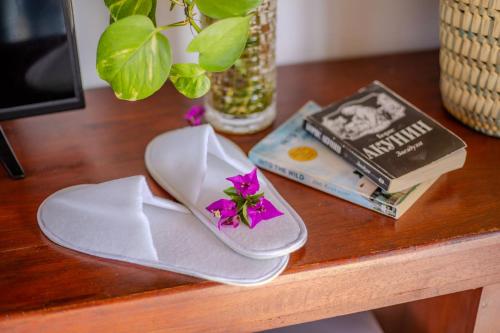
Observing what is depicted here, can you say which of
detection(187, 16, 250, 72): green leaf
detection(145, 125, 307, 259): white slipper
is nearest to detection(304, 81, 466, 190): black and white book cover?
detection(145, 125, 307, 259): white slipper

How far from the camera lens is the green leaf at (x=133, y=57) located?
0.63 metres

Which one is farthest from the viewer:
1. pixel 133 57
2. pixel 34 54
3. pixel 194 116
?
pixel 194 116

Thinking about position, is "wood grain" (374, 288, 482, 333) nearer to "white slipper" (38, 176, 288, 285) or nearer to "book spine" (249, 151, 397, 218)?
"book spine" (249, 151, 397, 218)

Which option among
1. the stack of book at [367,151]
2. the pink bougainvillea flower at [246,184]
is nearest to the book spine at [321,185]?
→ the stack of book at [367,151]

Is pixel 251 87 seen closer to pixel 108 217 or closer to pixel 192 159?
pixel 192 159

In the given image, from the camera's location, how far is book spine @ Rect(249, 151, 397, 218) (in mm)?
750

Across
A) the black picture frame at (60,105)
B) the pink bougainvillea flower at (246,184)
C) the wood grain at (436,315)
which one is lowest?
the wood grain at (436,315)

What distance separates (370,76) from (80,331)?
65 centimetres

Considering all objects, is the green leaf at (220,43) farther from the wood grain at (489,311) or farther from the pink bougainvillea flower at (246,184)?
the wood grain at (489,311)

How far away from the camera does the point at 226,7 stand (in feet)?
2.17

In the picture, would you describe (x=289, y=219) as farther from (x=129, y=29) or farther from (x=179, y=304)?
(x=129, y=29)

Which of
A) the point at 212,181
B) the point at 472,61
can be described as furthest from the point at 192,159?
the point at 472,61

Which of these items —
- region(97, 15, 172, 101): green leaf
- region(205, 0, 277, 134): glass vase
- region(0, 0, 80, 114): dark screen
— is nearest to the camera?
region(97, 15, 172, 101): green leaf

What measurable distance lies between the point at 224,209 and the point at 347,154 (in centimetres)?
20
